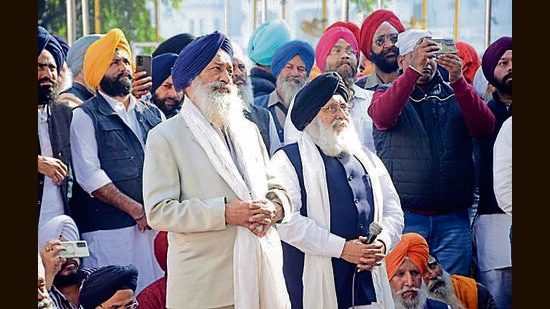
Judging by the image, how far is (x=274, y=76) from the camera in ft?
19.6

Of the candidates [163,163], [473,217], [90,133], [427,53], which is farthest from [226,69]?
[473,217]

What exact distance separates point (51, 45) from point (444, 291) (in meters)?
2.28

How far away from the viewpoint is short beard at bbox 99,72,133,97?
18.2 feet

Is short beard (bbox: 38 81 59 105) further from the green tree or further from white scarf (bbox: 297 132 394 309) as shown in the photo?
white scarf (bbox: 297 132 394 309)

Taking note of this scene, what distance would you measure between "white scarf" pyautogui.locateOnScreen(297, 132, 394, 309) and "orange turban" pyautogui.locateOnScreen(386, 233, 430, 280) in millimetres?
246

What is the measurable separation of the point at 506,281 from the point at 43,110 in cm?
251

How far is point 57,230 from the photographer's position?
5.40 meters

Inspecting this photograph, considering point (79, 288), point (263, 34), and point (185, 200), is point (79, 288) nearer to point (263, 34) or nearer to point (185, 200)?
point (185, 200)

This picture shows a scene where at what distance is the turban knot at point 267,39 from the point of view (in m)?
5.94

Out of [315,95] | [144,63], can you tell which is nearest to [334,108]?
[315,95]

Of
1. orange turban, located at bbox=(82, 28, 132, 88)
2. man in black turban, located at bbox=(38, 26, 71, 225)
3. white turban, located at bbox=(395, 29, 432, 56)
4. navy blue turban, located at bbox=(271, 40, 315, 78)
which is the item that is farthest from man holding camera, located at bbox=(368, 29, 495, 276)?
man in black turban, located at bbox=(38, 26, 71, 225)

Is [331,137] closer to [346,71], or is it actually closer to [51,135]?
[346,71]

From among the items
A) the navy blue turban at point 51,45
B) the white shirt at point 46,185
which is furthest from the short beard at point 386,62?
the white shirt at point 46,185

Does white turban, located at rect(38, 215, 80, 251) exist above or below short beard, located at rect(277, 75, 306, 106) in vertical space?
below
